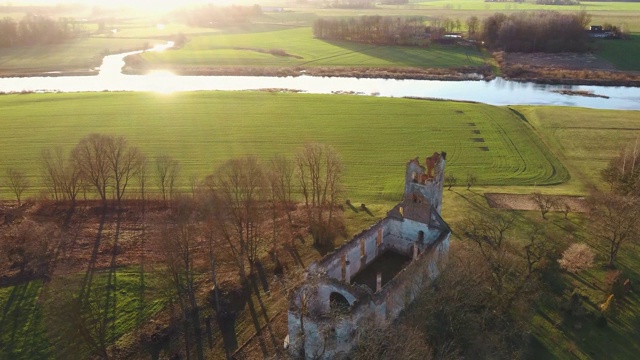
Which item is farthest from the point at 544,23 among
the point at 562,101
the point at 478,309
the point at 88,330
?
the point at 88,330

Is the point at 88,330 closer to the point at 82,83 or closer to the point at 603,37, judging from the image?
the point at 82,83

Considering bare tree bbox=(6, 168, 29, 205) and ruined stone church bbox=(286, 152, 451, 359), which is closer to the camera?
ruined stone church bbox=(286, 152, 451, 359)

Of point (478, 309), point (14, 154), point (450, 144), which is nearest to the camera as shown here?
point (478, 309)

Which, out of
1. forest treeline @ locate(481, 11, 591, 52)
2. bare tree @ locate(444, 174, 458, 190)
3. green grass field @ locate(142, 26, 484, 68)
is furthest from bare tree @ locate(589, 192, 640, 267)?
forest treeline @ locate(481, 11, 591, 52)

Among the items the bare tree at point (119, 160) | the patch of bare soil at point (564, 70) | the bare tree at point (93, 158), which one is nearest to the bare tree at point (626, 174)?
the bare tree at point (119, 160)

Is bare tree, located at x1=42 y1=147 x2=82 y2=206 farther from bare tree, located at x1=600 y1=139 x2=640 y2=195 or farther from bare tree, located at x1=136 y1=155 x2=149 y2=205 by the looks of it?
bare tree, located at x1=600 y1=139 x2=640 y2=195
